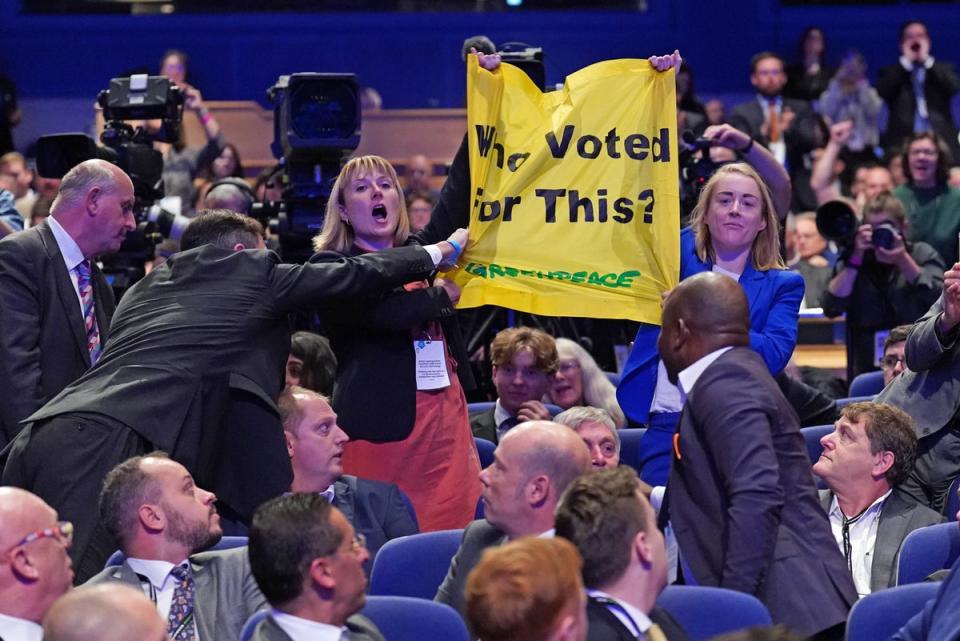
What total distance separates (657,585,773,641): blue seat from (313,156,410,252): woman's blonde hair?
1745 millimetres

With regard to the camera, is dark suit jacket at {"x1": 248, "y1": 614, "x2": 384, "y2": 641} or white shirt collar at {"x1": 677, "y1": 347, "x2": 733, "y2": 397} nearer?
dark suit jacket at {"x1": 248, "y1": 614, "x2": 384, "y2": 641}

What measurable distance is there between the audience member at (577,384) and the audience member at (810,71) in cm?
562

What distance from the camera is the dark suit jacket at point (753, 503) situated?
3.42m

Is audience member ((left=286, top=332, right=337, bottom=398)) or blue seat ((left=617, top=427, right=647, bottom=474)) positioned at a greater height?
audience member ((left=286, top=332, right=337, bottom=398))

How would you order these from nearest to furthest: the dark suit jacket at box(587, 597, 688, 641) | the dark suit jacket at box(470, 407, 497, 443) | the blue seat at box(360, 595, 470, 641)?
the dark suit jacket at box(587, 597, 688, 641), the blue seat at box(360, 595, 470, 641), the dark suit jacket at box(470, 407, 497, 443)

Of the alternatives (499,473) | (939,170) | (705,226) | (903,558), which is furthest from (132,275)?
(939,170)

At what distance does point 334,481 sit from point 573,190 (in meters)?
1.27

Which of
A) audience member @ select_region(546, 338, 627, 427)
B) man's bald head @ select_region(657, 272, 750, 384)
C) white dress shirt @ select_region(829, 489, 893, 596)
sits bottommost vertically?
white dress shirt @ select_region(829, 489, 893, 596)

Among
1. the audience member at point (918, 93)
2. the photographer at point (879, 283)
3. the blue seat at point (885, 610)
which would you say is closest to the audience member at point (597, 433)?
the blue seat at point (885, 610)

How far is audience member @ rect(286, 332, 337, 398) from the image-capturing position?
5.38 m

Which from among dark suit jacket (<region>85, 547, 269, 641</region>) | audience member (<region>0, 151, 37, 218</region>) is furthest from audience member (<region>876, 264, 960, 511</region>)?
audience member (<region>0, 151, 37, 218</region>)

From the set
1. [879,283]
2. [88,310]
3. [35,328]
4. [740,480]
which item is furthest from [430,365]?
[879,283]

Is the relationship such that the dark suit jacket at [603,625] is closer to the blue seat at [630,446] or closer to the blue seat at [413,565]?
the blue seat at [413,565]

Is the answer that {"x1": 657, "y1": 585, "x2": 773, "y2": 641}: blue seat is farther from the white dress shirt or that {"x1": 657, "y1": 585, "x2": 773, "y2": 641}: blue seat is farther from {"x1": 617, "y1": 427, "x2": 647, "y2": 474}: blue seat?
{"x1": 617, "y1": 427, "x2": 647, "y2": 474}: blue seat
